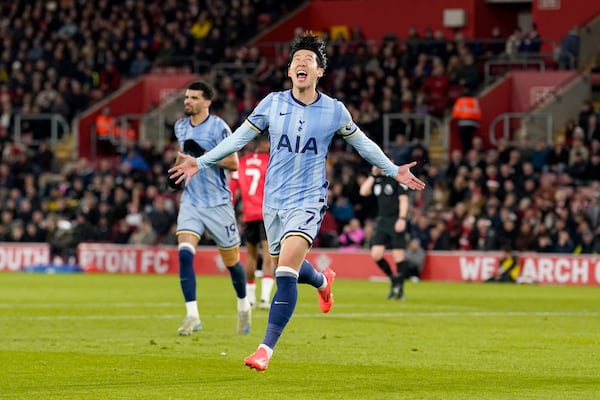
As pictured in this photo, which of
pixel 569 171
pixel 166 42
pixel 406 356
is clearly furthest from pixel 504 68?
pixel 406 356

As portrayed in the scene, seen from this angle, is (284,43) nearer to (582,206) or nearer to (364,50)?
(364,50)

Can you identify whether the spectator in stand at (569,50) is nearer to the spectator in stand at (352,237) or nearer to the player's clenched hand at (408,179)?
the spectator in stand at (352,237)

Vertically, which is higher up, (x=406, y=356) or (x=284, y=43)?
(x=284, y=43)

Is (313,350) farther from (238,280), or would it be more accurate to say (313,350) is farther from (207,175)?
(207,175)

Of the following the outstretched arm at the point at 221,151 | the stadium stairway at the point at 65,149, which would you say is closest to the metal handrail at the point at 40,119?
the stadium stairway at the point at 65,149

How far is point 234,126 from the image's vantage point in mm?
35938

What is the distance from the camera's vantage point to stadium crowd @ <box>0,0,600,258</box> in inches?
1228

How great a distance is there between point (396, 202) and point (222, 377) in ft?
37.4

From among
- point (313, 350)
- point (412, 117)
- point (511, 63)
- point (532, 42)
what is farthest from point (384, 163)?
point (532, 42)

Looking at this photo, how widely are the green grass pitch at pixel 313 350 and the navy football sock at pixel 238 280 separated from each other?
44 cm

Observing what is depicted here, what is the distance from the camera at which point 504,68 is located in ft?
127

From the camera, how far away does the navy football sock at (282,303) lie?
10.6m

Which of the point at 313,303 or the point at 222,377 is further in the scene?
the point at 313,303

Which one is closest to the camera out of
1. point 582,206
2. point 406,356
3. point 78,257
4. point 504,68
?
point 406,356
